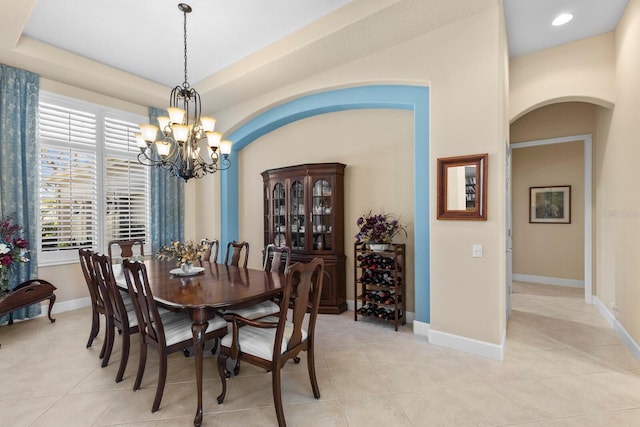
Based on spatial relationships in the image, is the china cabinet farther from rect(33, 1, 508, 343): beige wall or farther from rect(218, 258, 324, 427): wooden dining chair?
rect(218, 258, 324, 427): wooden dining chair

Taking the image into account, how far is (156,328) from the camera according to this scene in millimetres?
2158

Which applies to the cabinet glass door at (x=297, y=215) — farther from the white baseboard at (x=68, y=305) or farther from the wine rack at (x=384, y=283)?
the white baseboard at (x=68, y=305)

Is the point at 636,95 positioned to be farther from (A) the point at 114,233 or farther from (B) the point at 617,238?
(A) the point at 114,233

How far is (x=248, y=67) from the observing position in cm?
410

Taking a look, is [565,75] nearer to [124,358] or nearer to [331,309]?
[331,309]

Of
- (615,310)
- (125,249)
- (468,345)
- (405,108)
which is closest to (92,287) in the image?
(125,249)

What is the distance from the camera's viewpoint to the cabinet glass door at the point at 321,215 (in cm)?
436

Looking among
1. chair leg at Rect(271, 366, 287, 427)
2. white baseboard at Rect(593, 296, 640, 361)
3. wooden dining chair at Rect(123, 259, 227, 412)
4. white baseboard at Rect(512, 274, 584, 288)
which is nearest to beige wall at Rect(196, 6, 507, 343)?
white baseboard at Rect(593, 296, 640, 361)

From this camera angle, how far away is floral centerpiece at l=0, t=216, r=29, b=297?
346 cm

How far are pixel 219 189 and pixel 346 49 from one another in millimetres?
3411

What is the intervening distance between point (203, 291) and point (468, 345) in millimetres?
2595

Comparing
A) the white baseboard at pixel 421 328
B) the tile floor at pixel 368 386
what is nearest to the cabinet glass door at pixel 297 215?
the tile floor at pixel 368 386

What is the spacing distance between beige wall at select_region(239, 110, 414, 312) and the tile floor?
1275 millimetres

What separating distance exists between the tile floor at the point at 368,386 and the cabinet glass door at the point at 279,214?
68.5 inches
